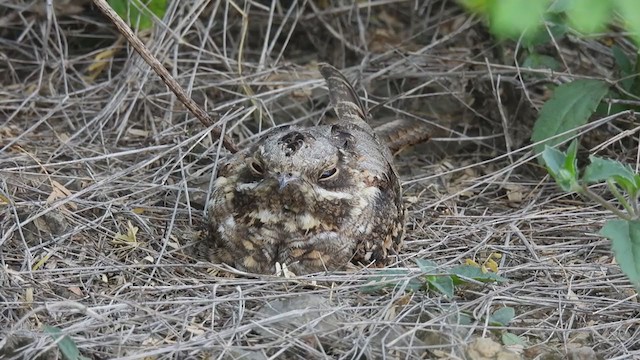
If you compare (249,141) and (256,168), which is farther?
(249,141)

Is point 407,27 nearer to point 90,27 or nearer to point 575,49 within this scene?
point 575,49

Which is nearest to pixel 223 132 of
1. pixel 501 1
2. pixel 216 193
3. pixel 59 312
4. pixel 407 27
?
pixel 216 193

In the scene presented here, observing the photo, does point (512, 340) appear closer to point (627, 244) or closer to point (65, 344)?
point (627, 244)

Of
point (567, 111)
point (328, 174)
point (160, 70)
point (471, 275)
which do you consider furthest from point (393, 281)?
point (567, 111)

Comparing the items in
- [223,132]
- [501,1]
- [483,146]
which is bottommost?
[483,146]

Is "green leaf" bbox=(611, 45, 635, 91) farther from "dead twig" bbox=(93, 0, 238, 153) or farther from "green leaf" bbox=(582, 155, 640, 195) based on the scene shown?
"dead twig" bbox=(93, 0, 238, 153)
